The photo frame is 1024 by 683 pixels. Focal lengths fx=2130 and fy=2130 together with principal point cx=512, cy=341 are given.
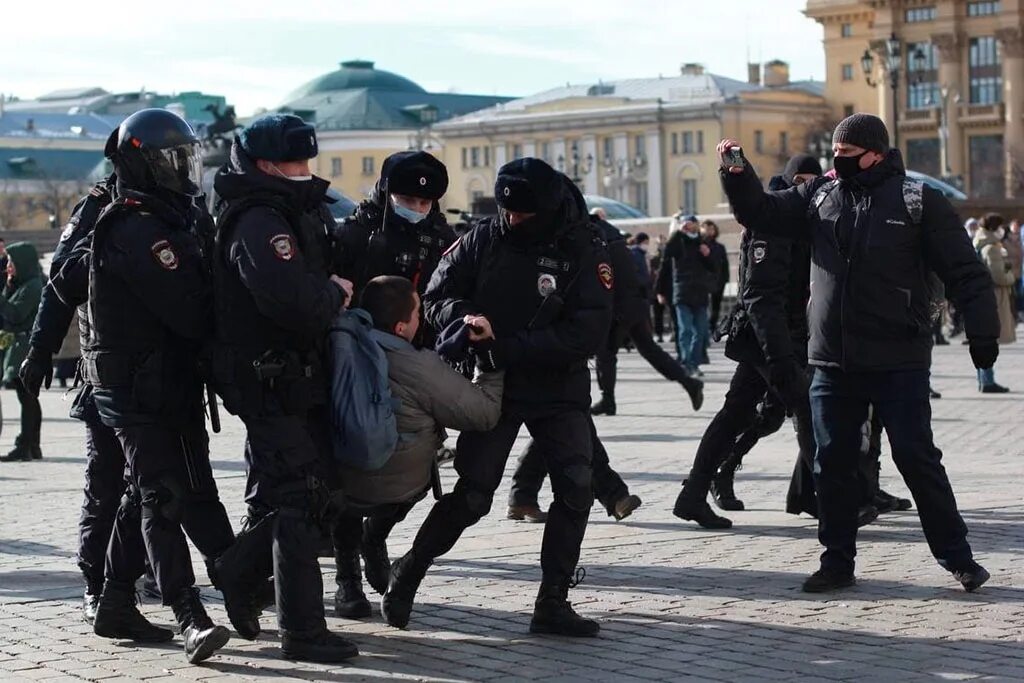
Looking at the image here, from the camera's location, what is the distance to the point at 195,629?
21.7ft

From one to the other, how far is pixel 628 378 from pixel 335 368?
15.5 m

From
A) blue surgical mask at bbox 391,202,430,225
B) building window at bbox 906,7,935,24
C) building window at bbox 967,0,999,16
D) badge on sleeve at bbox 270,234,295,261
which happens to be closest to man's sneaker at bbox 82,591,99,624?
badge on sleeve at bbox 270,234,295,261

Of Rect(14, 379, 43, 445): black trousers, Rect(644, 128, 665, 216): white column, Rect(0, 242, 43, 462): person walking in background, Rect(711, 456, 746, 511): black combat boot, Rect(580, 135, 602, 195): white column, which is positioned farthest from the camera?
Rect(580, 135, 602, 195): white column

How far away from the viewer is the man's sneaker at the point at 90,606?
727 cm

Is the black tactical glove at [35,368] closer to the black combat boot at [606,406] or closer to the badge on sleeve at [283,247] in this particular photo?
the badge on sleeve at [283,247]

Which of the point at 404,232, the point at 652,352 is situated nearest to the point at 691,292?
the point at 652,352

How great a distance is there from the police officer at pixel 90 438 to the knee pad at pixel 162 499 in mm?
258

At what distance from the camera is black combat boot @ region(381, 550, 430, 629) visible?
279 inches

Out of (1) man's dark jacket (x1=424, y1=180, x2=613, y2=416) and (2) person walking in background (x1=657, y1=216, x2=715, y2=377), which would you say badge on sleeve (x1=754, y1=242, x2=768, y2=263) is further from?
(2) person walking in background (x1=657, y1=216, x2=715, y2=377)

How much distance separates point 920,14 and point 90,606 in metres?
108

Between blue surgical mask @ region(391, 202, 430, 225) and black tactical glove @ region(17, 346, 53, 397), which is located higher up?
blue surgical mask @ region(391, 202, 430, 225)

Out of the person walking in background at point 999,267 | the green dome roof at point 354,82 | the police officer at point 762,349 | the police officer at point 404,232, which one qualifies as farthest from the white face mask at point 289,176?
the green dome roof at point 354,82

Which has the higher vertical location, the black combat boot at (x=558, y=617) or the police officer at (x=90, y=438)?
the police officer at (x=90, y=438)

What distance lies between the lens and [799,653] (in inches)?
261
